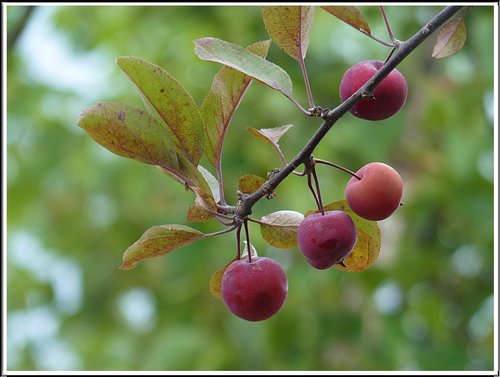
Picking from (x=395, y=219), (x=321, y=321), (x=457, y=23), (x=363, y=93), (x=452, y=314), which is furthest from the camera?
(x=452, y=314)

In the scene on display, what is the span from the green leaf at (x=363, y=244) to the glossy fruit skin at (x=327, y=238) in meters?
0.09

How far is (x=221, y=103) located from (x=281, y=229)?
159 mm

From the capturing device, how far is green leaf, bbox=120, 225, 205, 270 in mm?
794

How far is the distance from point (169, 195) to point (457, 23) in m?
2.53

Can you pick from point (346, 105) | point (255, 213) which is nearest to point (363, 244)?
point (346, 105)

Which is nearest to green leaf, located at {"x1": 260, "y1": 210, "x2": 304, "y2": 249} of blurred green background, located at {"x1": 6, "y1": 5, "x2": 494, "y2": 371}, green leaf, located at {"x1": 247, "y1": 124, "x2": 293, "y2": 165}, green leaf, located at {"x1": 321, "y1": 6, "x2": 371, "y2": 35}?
green leaf, located at {"x1": 247, "y1": 124, "x2": 293, "y2": 165}

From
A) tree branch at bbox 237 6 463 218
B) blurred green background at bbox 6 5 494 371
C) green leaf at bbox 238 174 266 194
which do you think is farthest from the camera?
blurred green background at bbox 6 5 494 371

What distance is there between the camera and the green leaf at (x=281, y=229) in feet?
2.88

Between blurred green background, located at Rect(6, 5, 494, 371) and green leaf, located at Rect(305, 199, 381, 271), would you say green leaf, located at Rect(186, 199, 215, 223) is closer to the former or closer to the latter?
green leaf, located at Rect(305, 199, 381, 271)

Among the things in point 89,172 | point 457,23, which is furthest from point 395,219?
point 457,23

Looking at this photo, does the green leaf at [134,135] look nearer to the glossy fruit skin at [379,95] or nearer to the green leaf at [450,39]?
the glossy fruit skin at [379,95]

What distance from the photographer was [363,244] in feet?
2.86

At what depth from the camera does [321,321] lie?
106 inches

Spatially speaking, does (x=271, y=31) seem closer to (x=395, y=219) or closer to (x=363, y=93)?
(x=363, y=93)
